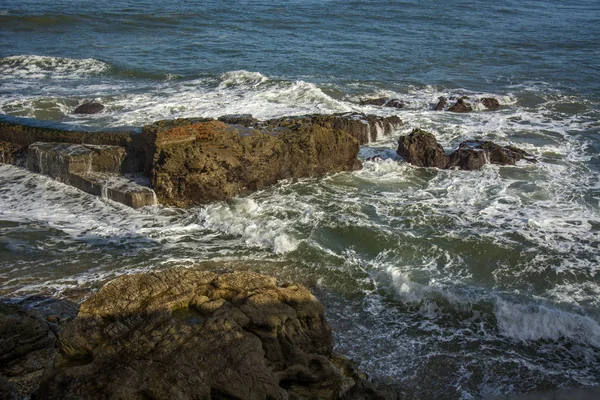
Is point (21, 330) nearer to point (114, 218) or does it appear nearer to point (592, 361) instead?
point (114, 218)

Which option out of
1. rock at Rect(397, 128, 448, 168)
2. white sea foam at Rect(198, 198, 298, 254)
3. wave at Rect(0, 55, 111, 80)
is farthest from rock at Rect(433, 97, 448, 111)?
wave at Rect(0, 55, 111, 80)

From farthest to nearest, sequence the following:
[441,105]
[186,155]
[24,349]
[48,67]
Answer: [48,67]
[441,105]
[186,155]
[24,349]

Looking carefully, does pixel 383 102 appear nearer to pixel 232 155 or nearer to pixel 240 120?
pixel 240 120

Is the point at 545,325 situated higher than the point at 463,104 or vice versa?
the point at 463,104

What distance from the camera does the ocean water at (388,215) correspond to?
8.70 m

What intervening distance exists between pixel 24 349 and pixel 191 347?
8.50 ft

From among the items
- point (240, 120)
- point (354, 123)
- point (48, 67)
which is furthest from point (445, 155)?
point (48, 67)

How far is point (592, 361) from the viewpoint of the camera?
8.23 m

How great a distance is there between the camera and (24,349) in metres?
6.95

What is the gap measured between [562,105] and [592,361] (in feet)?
47.8

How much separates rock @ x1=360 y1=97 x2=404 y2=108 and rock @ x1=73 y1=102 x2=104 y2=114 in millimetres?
8072

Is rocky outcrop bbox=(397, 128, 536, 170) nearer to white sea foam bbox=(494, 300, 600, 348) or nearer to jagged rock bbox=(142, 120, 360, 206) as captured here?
jagged rock bbox=(142, 120, 360, 206)

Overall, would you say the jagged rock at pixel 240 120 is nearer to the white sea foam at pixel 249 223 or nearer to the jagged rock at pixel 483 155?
the white sea foam at pixel 249 223

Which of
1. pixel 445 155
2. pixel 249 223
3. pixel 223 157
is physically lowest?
pixel 249 223
